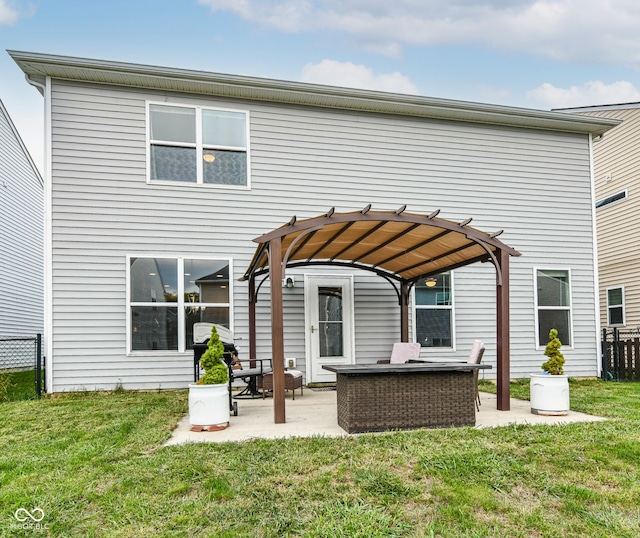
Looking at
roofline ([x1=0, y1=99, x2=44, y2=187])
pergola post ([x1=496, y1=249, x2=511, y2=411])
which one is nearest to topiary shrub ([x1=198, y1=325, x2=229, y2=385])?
pergola post ([x1=496, y1=249, x2=511, y2=411])

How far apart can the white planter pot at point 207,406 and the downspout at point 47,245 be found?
A: 12.0 ft

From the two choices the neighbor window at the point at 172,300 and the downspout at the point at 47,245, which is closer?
the downspout at the point at 47,245

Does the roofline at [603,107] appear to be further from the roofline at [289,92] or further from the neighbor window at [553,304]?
the neighbor window at [553,304]

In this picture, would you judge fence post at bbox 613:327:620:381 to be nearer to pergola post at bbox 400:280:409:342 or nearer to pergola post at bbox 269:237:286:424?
pergola post at bbox 400:280:409:342

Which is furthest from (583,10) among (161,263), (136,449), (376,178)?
(136,449)

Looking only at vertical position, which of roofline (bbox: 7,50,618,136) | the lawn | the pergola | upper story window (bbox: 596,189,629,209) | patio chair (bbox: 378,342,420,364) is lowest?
the lawn

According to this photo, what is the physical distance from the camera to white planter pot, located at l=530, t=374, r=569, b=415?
5.42 meters

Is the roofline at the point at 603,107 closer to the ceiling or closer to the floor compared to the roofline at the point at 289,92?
closer to the ceiling

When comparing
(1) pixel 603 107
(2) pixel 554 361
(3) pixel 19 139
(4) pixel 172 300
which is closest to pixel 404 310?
(2) pixel 554 361

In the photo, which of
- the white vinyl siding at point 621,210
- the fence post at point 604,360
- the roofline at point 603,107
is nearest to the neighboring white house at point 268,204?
the fence post at point 604,360

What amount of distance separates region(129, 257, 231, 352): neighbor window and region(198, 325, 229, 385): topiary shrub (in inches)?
111

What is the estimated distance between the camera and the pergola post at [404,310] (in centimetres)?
844

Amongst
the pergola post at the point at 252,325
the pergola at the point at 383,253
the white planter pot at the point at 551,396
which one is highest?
the pergola at the point at 383,253

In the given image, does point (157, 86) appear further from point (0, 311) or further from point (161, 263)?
point (0, 311)
